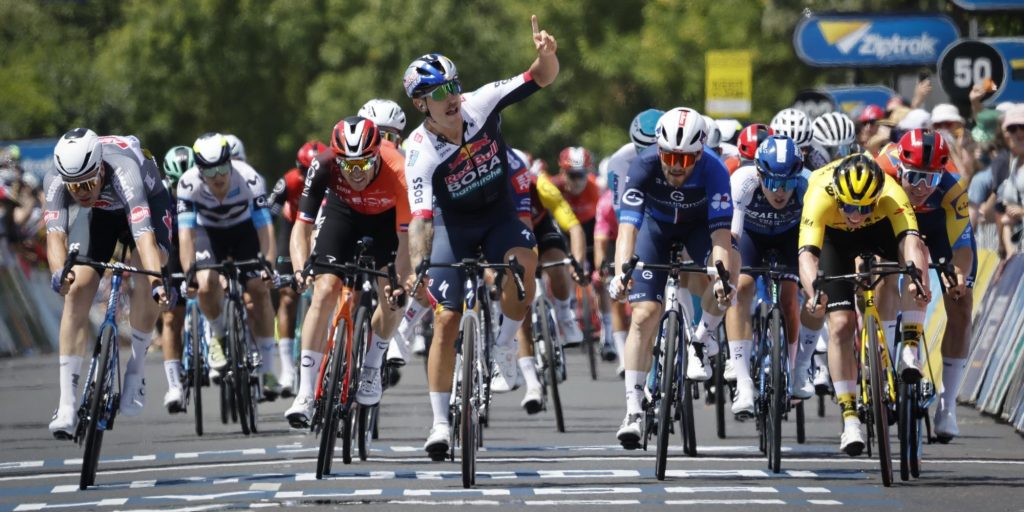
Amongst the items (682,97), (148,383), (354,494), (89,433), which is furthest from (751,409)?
(682,97)

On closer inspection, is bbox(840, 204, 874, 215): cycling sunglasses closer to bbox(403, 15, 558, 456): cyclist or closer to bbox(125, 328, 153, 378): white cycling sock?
bbox(403, 15, 558, 456): cyclist

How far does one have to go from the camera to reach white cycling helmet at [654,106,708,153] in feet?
43.0

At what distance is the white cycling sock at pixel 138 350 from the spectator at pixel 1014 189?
7259 mm

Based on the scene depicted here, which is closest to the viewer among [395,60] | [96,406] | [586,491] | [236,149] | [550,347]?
[586,491]

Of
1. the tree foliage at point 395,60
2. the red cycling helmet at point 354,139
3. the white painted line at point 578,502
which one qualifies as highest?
the tree foliage at point 395,60

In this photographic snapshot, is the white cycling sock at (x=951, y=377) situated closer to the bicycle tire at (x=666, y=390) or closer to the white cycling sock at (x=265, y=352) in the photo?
the bicycle tire at (x=666, y=390)

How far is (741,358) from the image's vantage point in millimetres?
14250

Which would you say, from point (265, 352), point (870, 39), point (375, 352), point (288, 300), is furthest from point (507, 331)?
point (870, 39)

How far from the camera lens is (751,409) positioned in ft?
45.9

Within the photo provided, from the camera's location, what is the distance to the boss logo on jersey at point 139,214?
13156 mm

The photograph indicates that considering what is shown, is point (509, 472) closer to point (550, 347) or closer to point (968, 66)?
point (550, 347)

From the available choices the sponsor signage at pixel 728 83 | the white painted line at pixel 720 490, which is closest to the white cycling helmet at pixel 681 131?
the white painted line at pixel 720 490

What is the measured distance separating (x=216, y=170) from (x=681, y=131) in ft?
16.0

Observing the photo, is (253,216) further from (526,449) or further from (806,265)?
(806,265)
